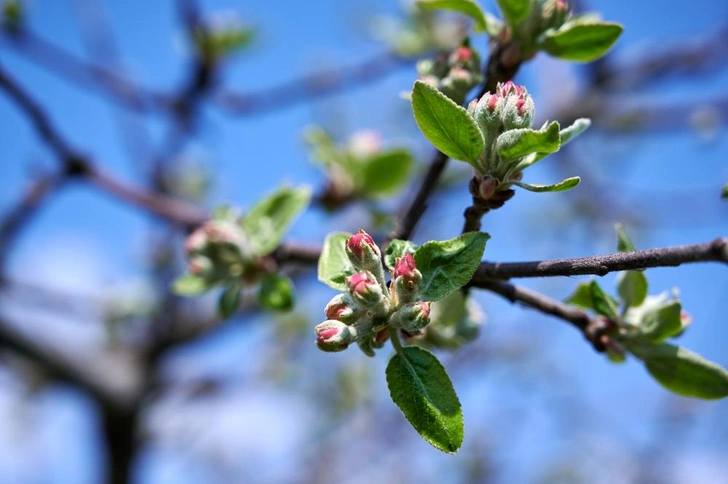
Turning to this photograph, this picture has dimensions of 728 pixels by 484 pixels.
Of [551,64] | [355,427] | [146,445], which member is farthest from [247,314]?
[355,427]

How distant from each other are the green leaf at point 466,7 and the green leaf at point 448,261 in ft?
1.53

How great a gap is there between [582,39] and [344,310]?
0.62 m

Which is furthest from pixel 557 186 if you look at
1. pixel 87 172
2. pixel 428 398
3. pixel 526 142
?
pixel 87 172

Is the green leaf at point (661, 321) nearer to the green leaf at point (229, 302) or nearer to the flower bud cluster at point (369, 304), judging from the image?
the flower bud cluster at point (369, 304)

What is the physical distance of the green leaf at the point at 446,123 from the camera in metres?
0.69

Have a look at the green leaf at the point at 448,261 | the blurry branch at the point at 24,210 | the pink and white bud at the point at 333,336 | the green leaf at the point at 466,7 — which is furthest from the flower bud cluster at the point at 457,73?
the blurry branch at the point at 24,210

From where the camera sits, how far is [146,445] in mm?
4461

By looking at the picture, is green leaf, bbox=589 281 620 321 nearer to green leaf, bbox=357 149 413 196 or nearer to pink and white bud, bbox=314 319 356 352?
pink and white bud, bbox=314 319 356 352

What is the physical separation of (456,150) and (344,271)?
0.75 feet

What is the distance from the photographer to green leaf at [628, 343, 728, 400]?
0.83 metres

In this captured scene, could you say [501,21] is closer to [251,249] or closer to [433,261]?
[433,261]

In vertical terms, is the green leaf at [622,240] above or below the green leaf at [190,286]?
above

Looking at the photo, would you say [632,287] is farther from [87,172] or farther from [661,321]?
[87,172]

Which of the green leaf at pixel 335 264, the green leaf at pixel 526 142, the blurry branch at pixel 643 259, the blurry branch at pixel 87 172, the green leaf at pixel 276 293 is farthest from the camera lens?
the blurry branch at pixel 87 172
